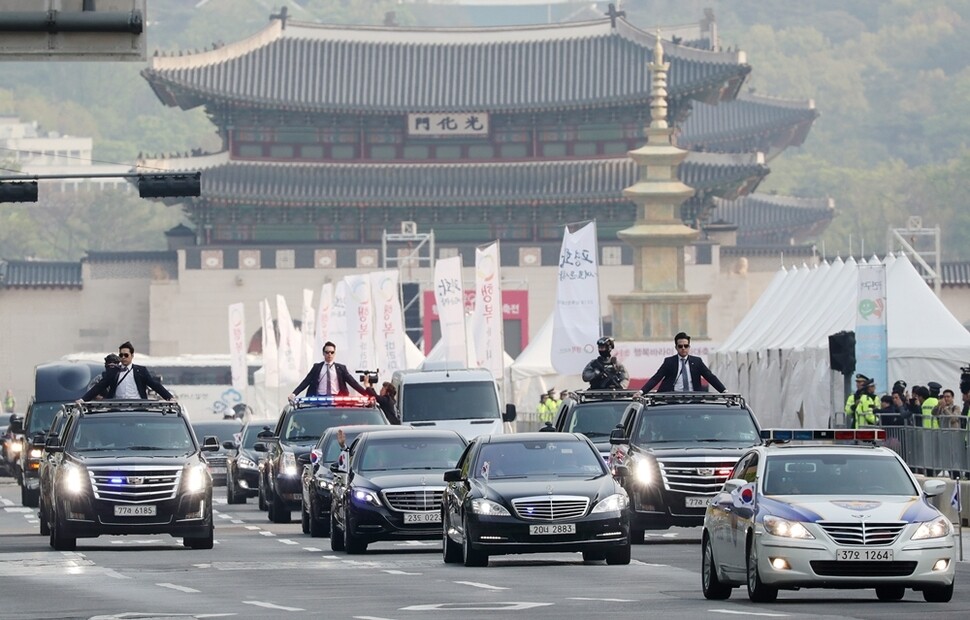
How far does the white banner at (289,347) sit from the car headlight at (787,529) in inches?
2102

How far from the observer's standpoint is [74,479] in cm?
2700

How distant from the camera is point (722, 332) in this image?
88.0 meters

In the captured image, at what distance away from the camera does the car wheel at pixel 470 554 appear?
945 inches

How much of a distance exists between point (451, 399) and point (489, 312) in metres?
12.9

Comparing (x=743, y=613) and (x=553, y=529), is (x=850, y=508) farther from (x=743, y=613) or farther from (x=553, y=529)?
(x=553, y=529)

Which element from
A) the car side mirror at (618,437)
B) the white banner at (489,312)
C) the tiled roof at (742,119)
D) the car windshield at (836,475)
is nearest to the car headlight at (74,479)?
the car side mirror at (618,437)

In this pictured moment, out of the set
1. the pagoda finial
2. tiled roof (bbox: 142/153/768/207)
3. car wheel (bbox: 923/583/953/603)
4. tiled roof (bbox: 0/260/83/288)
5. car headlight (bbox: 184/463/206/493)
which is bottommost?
car wheel (bbox: 923/583/953/603)

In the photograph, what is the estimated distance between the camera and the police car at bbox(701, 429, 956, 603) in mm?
18469

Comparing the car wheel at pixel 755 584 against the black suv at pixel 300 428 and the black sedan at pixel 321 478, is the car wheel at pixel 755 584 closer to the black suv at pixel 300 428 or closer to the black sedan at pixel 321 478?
the black sedan at pixel 321 478

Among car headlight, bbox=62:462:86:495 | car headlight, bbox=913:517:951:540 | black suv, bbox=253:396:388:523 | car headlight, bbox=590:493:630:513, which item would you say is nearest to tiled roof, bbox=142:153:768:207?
black suv, bbox=253:396:388:523

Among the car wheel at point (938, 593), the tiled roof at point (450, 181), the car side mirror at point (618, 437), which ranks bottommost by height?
the car wheel at point (938, 593)

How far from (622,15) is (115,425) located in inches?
2362

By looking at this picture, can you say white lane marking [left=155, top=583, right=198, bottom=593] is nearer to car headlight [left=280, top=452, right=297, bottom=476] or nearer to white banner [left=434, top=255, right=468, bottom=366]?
car headlight [left=280, top=452, right=297, bottom=476]

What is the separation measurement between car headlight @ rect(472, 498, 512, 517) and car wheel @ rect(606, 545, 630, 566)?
4.17 ft
